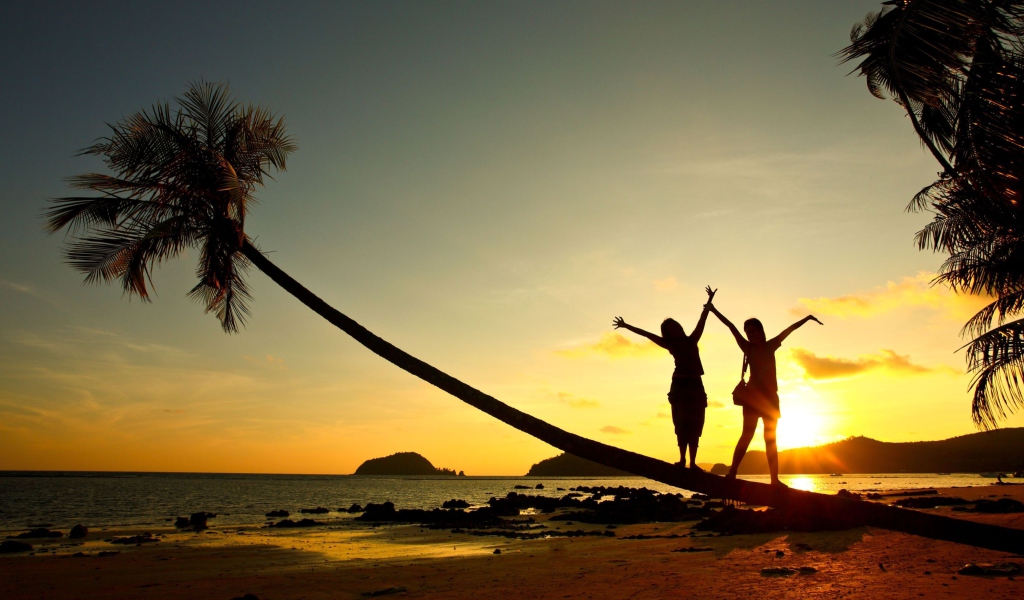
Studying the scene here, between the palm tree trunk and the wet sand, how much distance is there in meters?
4.78

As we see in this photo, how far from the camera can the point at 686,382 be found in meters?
5.82

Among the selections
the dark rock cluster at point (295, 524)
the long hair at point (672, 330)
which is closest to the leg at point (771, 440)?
the long hair at point (672, 330)

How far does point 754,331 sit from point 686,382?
3.05 ft

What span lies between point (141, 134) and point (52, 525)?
36044 millimetres

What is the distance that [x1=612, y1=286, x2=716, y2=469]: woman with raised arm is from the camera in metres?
5.69

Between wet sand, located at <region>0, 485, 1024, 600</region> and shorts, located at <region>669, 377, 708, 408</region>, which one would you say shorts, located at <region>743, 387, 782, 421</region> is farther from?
wet sand, located at <region>0, 485, 1024, 600</region>

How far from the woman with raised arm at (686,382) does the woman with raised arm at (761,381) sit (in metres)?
0.41

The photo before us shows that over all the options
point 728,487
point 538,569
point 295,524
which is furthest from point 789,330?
point 295,524

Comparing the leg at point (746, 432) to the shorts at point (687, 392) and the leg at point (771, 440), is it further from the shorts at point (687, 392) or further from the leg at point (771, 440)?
the shorts at point (687, 392)

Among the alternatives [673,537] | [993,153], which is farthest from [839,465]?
[993,153]

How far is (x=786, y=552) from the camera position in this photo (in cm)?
1239

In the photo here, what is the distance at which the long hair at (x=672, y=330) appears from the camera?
6.10 m

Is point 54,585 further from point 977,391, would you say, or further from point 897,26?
point 977,391

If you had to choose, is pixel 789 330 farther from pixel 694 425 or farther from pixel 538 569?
pixel 538 569
